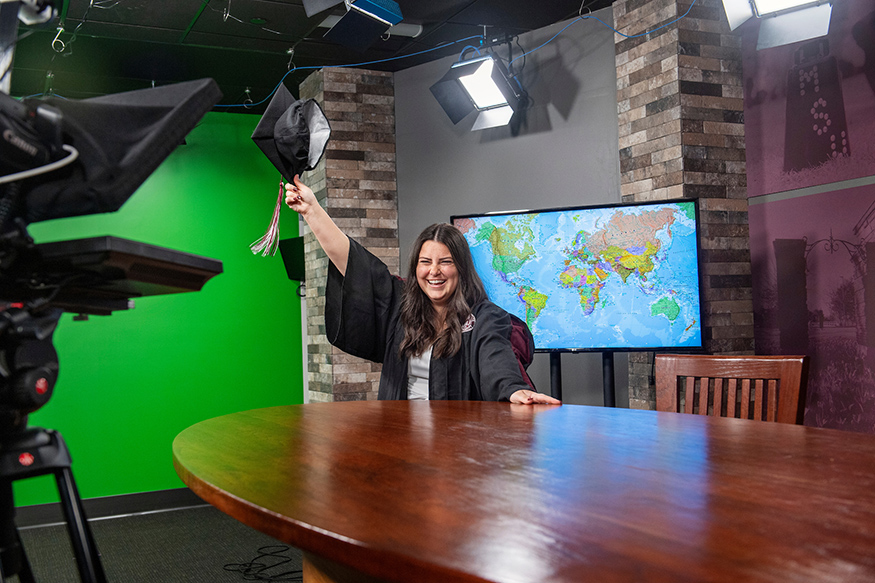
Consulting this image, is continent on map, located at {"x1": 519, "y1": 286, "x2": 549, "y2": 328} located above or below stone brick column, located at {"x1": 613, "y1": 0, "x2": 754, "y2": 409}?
below

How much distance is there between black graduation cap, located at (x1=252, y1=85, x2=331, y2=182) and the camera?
1966 millimetres

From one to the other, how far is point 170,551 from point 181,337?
1.67 m

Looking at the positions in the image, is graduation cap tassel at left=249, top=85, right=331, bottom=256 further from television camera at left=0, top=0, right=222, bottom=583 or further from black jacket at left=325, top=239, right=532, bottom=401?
television camera at left=0, top=0, right=222, bottom=583

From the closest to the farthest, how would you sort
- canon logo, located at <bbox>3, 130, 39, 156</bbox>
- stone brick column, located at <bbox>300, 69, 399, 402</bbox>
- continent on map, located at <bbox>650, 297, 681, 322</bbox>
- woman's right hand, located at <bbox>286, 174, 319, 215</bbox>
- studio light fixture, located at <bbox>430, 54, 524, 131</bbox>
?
canon logo, located at <bbox>3, 130, 39, 156</bbox> < woman's right hand, located at <bbox>286, 174, 319, 215</bbox> < continent on map, located at <bbox>650, 297, 681, 322</bbox> < studio light fixture, located at <bbox>430, 54, 524, 131</bbox> < stone brick column, located at <bbox>300, 69, 399, 402</bbox>

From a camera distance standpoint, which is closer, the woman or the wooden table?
the wooden table

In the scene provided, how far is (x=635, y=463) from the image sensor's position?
997 mm

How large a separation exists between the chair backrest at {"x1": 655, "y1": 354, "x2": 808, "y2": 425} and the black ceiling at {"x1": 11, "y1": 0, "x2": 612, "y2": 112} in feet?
7.37

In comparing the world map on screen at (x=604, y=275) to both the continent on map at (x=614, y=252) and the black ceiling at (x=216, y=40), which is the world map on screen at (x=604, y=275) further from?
the black ceiling at (x=216, y=40)

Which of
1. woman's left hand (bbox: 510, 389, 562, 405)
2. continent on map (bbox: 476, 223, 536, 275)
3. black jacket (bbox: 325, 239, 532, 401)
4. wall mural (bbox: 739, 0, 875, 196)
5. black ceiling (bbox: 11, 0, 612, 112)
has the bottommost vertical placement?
woman's left hand (bbox: 510, 389, 562, 405)

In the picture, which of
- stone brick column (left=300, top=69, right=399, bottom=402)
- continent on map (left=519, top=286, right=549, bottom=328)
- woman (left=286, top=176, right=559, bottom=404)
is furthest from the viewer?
stone brick column (left=300, top=69, right=399, bottom=402)

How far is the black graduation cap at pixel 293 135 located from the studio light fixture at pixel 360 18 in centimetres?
111

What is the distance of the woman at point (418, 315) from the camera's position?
2.23m

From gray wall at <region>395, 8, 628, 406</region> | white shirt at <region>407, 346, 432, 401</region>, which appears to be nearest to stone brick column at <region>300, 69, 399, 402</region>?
gray wall at <region>395, 8, 628, 406</region>

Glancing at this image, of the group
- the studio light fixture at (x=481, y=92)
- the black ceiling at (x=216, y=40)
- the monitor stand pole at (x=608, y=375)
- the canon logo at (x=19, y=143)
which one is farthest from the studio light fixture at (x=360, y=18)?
A: the canon logo at (x=19, y=143)
